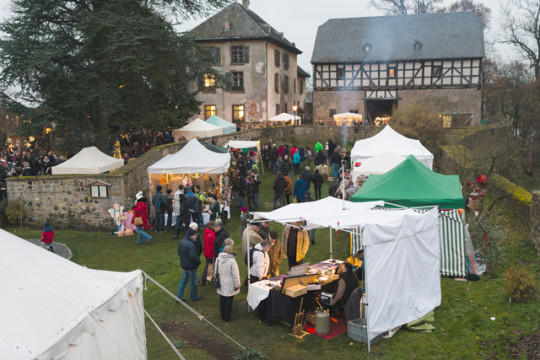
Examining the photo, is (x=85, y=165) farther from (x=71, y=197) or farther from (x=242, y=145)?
(x=242, y=145)

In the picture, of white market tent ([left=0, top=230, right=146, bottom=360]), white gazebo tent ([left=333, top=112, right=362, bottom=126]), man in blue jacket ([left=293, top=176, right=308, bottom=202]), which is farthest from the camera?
white gazebo tent ([left=333, top=112, right=362, bottom=126])

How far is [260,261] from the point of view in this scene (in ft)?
32.2

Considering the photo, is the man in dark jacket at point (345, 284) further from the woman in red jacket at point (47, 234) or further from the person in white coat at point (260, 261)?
the woman in red jacket at point (47, 234)

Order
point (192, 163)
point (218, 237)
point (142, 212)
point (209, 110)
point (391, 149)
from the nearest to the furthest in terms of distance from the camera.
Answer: point (218, 237) < point (142, 212) < point (192, 163) < point (391, 149) < point (209, 110)

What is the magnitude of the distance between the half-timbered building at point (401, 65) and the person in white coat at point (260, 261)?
35.5 metres

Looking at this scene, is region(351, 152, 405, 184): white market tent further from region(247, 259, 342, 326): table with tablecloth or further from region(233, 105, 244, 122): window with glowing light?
region(233, 105, 244, 122): window with glowing light

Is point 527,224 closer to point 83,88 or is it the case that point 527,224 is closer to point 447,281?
point 447,281

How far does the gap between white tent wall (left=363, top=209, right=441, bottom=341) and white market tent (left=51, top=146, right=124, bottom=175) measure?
11.6m

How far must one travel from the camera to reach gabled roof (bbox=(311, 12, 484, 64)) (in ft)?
141

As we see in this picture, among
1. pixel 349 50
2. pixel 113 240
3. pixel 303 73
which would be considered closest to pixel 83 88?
pixel 113 240

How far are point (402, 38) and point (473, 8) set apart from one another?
15695 millimetres

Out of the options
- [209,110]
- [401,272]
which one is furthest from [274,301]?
[209,110]

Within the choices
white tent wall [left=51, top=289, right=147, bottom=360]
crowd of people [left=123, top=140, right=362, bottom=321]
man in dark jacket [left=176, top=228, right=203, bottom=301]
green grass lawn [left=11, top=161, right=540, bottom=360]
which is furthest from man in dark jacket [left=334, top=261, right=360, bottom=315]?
white tent wall [left=51, top=289, right=147, bottom=360]

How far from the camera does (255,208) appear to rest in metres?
18.4
